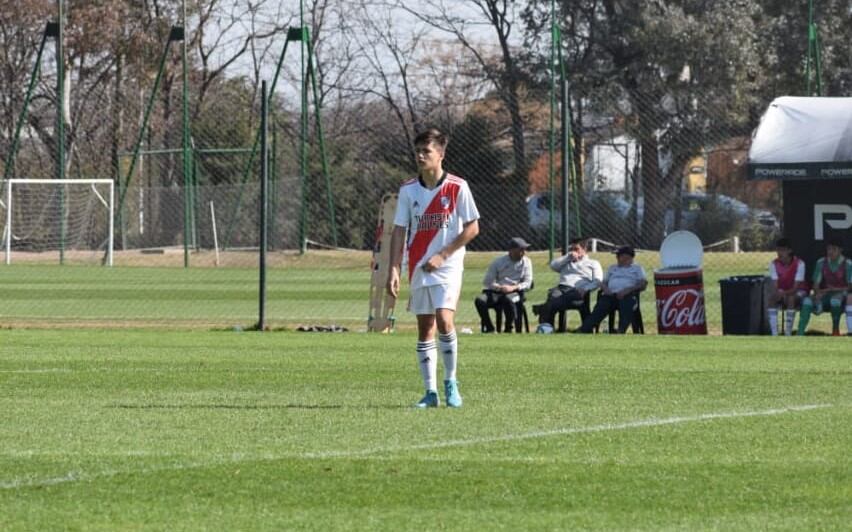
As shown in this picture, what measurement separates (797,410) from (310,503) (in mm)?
4908

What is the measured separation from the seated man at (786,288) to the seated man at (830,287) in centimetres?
14

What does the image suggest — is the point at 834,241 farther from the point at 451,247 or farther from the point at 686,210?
the point at 686,210

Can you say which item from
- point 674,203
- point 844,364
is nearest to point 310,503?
point 844,364

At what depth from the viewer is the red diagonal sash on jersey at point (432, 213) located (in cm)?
1139

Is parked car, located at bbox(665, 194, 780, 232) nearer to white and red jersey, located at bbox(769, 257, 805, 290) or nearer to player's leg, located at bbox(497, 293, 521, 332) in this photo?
white and red jersey, located at bbox(769, 257, 805, 290)

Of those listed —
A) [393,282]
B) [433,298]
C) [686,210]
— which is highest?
[686,210]

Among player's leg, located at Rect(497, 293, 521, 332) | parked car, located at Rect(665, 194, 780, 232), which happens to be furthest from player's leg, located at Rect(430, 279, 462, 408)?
parked car, located at Rect(665, 194, 780, 232)

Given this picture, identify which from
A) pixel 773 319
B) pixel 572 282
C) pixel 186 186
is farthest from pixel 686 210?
pixel 773 319

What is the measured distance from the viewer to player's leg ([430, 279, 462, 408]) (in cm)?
1141

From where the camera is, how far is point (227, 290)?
37031 mm

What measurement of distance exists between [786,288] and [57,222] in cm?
2638

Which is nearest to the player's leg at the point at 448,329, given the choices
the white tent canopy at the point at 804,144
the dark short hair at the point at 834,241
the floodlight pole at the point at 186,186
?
the white tent canopy at the point at 804,144

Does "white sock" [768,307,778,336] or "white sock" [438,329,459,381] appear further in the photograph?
"white sock" [768,307,778,336]

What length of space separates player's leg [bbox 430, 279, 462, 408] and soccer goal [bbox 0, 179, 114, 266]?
32.9 meters
